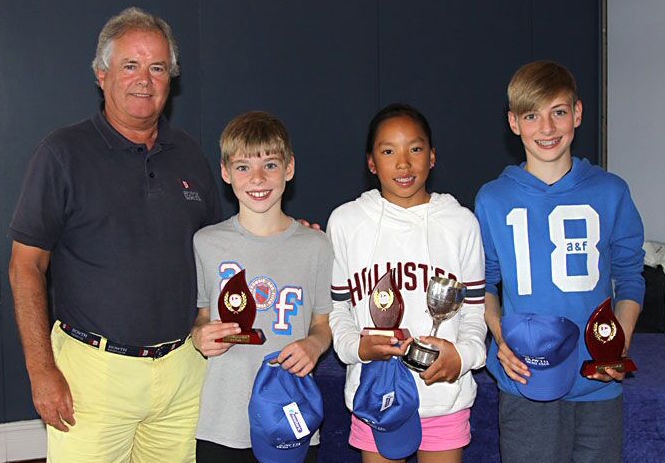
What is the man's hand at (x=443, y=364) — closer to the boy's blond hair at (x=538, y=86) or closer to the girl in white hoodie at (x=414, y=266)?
the girl in white hoodie at (x=414, y=266)

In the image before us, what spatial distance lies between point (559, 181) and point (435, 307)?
56cm

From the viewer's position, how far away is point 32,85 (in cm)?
406

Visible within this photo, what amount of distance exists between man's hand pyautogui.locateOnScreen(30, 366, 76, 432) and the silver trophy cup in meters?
0.99

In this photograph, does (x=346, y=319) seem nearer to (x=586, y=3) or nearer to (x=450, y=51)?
→ (x=450, y=51)

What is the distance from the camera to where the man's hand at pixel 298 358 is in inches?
79.3

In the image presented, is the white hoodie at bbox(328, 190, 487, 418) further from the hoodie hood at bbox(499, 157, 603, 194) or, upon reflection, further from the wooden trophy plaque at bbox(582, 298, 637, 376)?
the wooden trophy plaque at bbox(582, 298, 637, 376)

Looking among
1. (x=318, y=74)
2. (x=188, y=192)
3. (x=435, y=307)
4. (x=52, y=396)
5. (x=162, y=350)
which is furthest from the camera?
(x=318, y=74)

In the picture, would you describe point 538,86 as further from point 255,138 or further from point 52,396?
point 52,396

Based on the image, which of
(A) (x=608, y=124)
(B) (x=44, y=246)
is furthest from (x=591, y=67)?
(B) (x=44, y=246)

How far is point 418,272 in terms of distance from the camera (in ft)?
7.06

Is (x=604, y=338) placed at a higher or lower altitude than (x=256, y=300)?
lower

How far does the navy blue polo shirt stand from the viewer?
2174 millimetres

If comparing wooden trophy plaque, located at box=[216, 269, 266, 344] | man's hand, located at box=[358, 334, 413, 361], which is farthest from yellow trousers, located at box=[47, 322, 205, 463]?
man's hand, located at box=[358, 334, 413, 361]

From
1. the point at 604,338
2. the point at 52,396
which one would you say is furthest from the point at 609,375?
the point at 52,396
